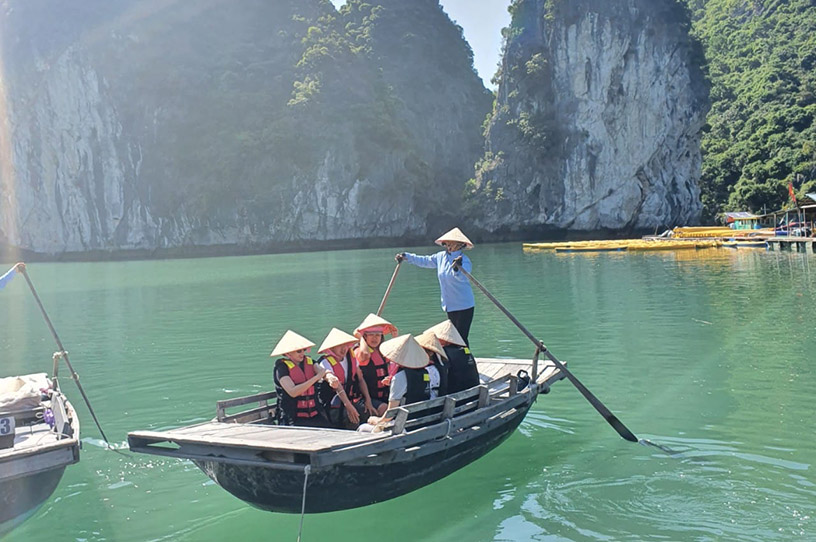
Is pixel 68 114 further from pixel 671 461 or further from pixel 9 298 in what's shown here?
pixel 671 461

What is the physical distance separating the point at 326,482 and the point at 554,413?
424 cm

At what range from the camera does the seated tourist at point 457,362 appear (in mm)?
6527

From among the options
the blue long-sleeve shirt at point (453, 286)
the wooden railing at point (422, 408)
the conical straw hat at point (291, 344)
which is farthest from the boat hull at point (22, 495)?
the blue long-sleeve shirt at point (453, 286)

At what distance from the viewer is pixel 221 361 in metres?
12.4

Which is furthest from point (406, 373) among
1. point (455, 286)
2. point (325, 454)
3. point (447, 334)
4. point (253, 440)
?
point (455, 286)

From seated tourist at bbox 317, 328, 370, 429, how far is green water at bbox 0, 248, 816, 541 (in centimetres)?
96

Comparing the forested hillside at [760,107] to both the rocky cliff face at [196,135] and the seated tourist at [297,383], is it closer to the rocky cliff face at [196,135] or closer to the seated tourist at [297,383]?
the rocky cliff face at [196,135]

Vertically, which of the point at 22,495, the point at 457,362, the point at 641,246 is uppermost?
the point at 641,246

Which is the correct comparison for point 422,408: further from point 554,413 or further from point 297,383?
point 554,413

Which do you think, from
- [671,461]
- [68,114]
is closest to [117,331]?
[671,461]

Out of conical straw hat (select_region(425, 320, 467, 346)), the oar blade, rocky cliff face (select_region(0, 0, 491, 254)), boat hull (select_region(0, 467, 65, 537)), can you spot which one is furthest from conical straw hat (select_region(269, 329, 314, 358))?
rocky cliff face (select_region(0, 0, 491, 254))

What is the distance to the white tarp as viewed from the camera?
259 inches

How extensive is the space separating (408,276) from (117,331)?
14442mm

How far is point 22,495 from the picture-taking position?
5297mm
